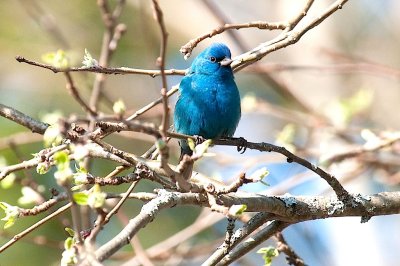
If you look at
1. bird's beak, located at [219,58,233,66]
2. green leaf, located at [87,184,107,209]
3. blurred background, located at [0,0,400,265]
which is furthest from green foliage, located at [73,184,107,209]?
bird's beak, located at [219,58,233,66]

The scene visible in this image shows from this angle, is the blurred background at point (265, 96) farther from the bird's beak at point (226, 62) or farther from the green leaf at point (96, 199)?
the green leaf at point (96, 199)

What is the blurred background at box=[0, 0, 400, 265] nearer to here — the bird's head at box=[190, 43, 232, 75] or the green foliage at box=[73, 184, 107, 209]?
the bird's head at box=[190, 43, 232, 75]

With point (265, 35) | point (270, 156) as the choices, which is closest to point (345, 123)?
point (270, 156)

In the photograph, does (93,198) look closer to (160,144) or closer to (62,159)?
(62,159)

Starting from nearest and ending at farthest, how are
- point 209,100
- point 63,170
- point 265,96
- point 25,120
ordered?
point 63,170 → point 25,120 → point 209,100 → point 265,96

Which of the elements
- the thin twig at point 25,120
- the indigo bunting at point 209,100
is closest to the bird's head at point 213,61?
the indigo bunting at point 209,100

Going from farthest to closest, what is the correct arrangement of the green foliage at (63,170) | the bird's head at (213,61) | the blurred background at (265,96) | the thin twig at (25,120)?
the blurred background at (265,96) → the bird's head at (213,61) → the thin twig at (25,120) → the green foliage at (63,170)

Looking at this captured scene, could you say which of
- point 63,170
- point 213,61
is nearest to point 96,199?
point 63,170

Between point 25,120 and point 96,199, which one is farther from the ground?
point 25,120

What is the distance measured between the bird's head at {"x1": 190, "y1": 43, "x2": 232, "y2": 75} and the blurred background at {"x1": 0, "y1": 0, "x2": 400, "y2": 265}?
0.46 ft

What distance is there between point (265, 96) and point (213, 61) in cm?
550

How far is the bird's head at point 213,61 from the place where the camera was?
4438 millimetres

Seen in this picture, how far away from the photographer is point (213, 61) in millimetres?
4504

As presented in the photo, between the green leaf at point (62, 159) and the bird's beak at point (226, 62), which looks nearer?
the green leaf at point (62, 159)
